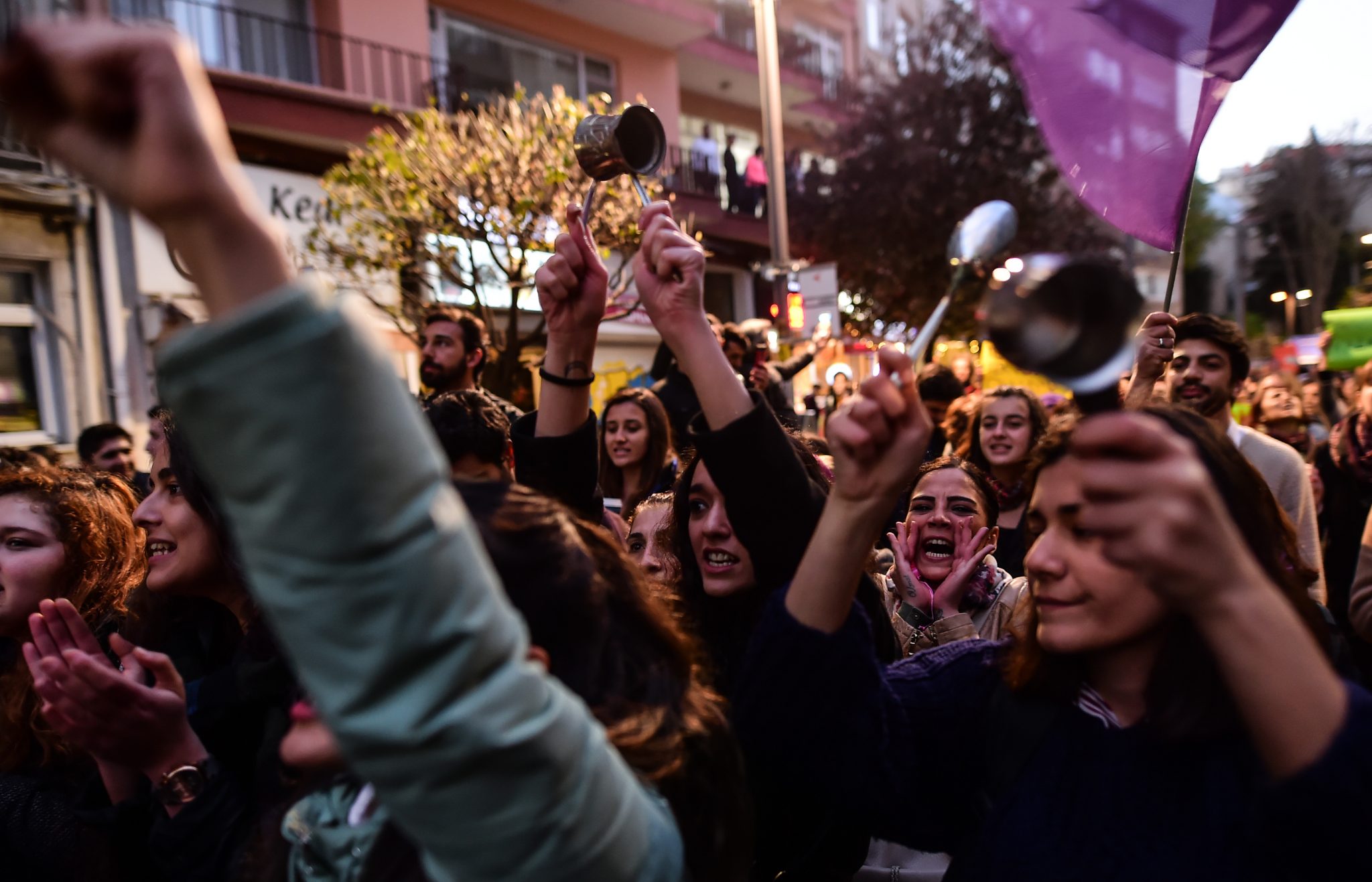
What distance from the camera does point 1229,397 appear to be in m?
4.03

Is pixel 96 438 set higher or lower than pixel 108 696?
higher

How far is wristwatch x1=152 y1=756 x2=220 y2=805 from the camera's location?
1.58 metres

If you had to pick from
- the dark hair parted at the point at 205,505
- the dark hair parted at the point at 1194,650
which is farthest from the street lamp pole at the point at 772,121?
the dark hair parted at the point at 1194,650

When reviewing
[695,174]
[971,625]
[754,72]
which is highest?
[754,72]

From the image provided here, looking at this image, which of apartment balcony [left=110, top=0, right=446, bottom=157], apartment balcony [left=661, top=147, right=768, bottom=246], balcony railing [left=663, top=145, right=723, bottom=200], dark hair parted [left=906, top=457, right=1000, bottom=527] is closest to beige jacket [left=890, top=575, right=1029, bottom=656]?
dark hair parted [left=906, top=457, right=1000, bottom=527]

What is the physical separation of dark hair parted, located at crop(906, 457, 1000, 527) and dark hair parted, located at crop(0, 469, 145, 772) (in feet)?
7.59

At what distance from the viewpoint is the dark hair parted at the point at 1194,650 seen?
127 centimetres

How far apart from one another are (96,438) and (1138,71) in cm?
575

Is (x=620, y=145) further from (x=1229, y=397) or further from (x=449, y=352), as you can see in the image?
(x=1229, y=397)

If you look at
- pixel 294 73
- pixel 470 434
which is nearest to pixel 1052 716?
pixel 470 434

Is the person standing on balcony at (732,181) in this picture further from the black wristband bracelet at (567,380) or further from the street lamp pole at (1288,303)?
the street lamp pole at (1288,303)

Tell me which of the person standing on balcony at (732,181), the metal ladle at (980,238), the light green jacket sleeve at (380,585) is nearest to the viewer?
the light green jacket sleeve at (380,585)

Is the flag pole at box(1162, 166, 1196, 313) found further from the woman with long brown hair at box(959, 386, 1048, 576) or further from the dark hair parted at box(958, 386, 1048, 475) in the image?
the dark hair parted at box(958, 386, 1048, 475)

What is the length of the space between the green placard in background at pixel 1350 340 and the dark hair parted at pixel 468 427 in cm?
1040
